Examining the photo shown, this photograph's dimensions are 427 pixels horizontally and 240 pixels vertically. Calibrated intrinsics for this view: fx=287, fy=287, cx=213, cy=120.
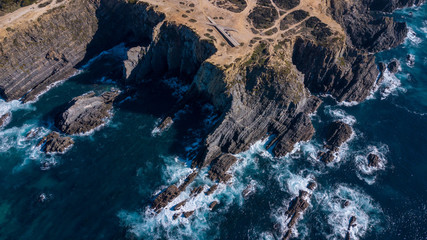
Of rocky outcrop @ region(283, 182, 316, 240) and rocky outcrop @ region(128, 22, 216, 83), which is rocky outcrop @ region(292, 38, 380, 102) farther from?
rocky outcrop @ region(283, 182, 316, 240)

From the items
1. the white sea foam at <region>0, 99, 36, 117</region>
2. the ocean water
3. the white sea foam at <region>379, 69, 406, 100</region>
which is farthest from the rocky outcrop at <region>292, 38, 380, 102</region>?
the white sea foam at <region>0, 99, 36, 117</region>

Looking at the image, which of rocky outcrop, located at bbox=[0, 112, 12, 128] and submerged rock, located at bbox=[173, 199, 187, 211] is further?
rocky outcrop, located at bbox=[0, 112, 12, 128]

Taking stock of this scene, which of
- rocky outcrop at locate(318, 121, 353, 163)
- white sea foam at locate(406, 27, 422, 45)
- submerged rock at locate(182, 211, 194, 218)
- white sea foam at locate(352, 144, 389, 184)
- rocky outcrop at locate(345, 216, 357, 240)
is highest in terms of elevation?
white sea foam at locate(406, 27, 422, 45)

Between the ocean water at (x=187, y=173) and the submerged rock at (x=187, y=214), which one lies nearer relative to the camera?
the ocean water at (x=187, y=173)

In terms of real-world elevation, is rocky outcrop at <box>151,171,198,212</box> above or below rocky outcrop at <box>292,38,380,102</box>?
below

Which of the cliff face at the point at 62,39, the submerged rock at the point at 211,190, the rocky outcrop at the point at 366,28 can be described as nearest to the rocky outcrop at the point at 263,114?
the submerged rock at the point at 211,190

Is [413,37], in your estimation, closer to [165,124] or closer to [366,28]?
[366,28]

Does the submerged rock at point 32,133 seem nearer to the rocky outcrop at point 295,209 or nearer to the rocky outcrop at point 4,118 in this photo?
the rocky outcrop at point 4,118
